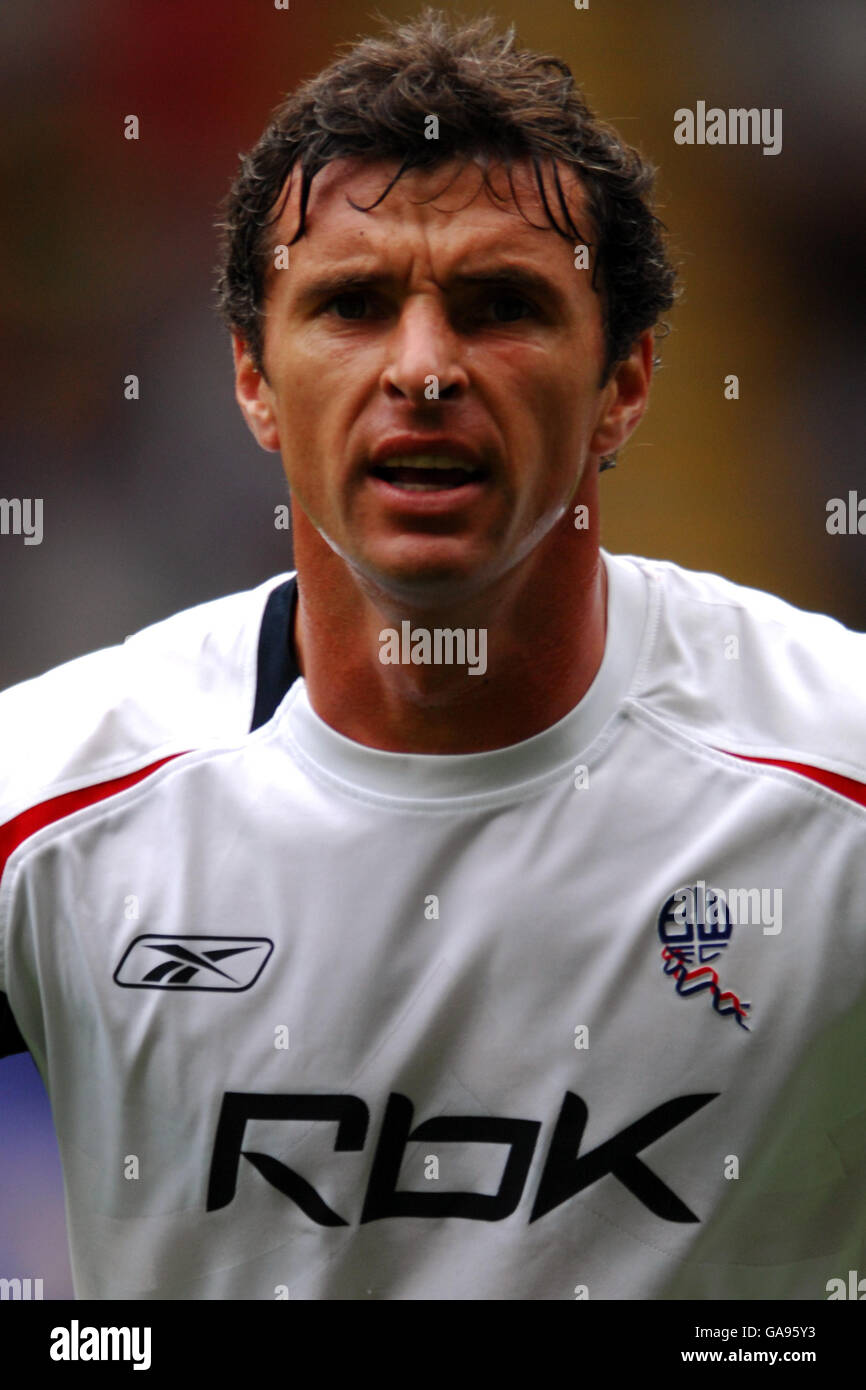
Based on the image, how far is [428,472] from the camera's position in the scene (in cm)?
175

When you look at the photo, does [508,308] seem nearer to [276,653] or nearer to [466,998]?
[276,653]

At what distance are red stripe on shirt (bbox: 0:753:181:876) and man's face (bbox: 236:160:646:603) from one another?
16.8 inches

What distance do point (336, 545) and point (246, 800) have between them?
1.23 ft

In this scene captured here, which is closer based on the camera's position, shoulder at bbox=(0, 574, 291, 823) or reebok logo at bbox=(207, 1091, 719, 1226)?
reebok logo at bbox=(207, 1091, 719, 1226)

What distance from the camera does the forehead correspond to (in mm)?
1743

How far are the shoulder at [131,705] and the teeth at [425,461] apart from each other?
455mm

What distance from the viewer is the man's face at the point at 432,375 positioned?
1728 mm

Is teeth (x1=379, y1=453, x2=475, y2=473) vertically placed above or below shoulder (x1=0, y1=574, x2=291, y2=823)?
above

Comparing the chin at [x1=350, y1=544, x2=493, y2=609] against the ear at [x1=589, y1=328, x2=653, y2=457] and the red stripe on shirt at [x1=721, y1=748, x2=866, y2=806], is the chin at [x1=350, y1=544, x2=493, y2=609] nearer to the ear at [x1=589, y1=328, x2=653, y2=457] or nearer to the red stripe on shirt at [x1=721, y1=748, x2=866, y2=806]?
the ear at [x1=589, y1=328, x2=653, y2=457]

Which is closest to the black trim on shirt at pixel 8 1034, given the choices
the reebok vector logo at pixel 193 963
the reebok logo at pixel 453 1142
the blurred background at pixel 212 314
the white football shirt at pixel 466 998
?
the white football shirt at pixel 466 998

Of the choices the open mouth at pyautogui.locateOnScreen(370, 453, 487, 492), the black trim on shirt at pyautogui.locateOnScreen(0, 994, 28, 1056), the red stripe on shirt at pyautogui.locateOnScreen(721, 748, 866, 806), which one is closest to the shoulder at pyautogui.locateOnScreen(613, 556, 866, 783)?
the red stripe on shirt at pyautogui.locateOnScreen(721, 748, 866, 806)

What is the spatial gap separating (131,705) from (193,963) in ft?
1.18

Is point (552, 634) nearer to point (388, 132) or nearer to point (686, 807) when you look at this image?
point (686, 807)

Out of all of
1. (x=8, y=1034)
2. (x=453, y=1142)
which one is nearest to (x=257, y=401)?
(x=8, y=1034)
